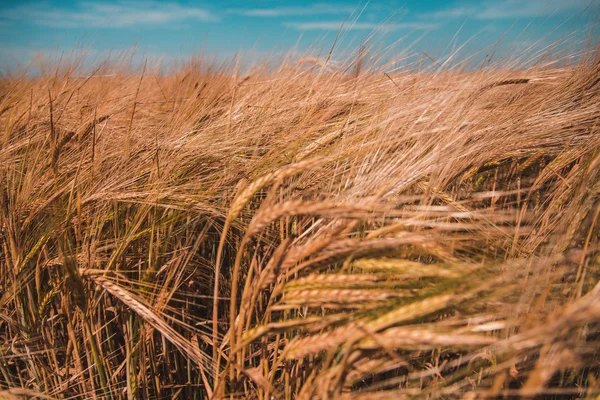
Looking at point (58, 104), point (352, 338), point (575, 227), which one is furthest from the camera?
point (58, 104)

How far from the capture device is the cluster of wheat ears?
528 millimetres

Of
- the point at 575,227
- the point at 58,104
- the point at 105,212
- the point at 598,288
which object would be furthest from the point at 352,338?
the point at 58,104

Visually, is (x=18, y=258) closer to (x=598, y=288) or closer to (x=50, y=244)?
(x=50, y=244)

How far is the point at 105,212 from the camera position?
1.03 m

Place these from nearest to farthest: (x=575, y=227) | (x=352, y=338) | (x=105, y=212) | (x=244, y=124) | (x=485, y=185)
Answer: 1. (x=352, y=338)
2. (x=575, y=227)
3. (x=105, y=212)
4. (x=485, y=185)
5. (x=244, y=124)

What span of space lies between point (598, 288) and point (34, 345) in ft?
3.88

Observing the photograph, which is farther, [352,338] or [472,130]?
[472,130]

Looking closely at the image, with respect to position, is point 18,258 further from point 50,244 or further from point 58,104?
point 58,104

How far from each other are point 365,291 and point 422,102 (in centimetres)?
76

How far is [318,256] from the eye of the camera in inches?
22.6

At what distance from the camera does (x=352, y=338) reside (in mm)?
498

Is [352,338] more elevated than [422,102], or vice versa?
[422,102]

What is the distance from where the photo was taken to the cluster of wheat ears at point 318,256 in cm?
53

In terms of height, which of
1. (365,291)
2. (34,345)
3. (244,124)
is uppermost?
(244,124)
